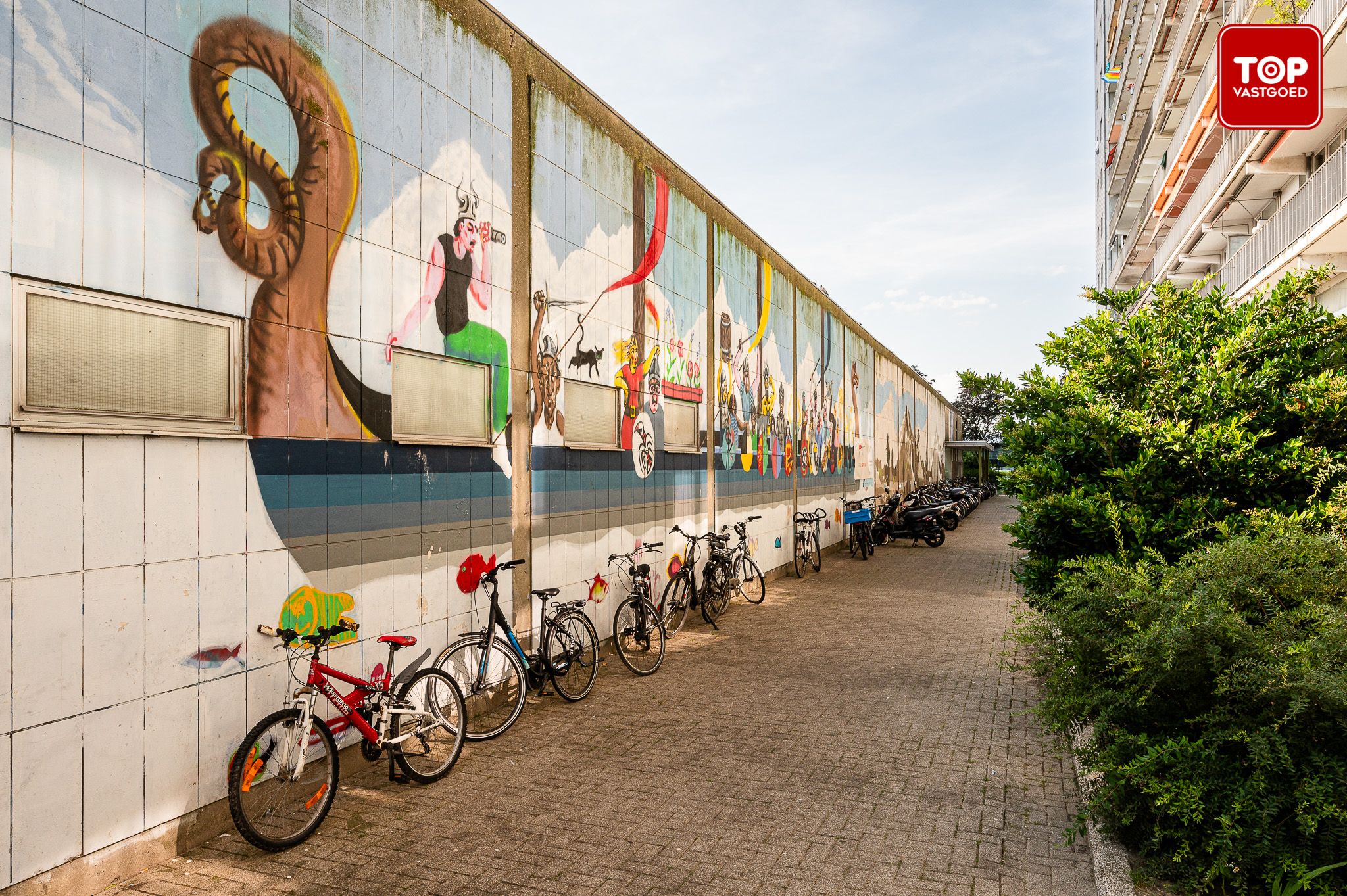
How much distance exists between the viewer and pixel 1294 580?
3986 mm

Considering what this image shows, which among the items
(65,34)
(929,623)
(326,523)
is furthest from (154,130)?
(929,623)

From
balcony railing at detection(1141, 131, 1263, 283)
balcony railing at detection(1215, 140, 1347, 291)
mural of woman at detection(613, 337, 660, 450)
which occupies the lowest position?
mural of woman at detection(613, 337, 660, 450)

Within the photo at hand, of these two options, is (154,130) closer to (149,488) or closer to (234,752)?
(149,488)

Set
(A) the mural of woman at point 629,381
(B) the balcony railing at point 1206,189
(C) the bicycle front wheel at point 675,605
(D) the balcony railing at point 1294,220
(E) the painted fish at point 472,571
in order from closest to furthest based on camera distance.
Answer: (E) the painted fish at point 472,571 < (A) the mural of woman at point 629,381 < (C) the bicycle front wheel at point 675,605 < (D) the balcony railing at point 1294,220 < (B) the balcony railing at point 1206,189

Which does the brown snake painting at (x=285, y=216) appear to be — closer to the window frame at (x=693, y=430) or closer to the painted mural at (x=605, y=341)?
the painted mural at (x=605, y=341)

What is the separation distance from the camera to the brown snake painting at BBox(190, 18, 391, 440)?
438 cm

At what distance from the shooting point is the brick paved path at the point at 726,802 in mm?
3910

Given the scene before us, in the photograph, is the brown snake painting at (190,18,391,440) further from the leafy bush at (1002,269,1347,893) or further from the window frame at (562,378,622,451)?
the leafy bush at (1002,269,1347,893)

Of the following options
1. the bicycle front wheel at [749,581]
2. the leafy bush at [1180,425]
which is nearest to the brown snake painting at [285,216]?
the leafy bush at [1180,425]

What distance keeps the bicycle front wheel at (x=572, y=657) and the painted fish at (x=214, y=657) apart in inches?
108

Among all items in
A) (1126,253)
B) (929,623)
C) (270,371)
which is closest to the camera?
(270,371)

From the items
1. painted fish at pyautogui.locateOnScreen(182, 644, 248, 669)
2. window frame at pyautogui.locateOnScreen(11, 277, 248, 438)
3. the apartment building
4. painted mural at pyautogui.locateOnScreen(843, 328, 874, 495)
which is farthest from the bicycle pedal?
painted mural at pyautogui.locateOnScreen(843, 328, 874, 495)

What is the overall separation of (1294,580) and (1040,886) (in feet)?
5.96

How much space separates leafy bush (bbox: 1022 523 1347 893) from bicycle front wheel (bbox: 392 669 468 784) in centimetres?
338
